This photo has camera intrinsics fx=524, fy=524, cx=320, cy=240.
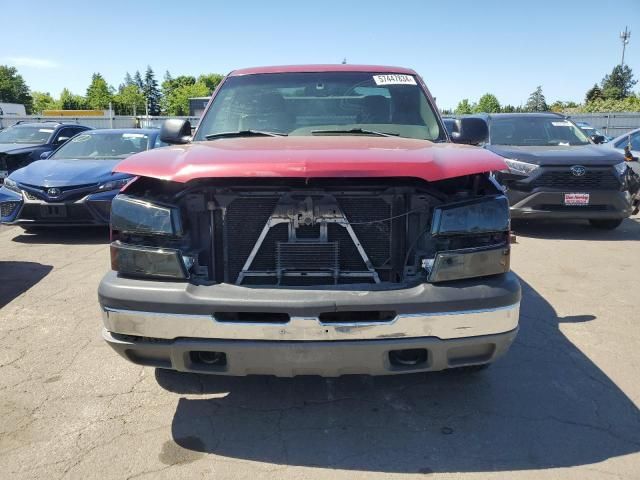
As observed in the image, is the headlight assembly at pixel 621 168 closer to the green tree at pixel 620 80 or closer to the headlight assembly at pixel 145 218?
the headlight assembly at pixel 145 218

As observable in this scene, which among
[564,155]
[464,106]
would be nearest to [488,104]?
[464,106]

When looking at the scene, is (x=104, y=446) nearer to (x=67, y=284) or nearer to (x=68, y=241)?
(x=67, y=284)

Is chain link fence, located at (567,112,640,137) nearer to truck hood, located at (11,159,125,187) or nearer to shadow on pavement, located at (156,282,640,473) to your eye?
truck hood, located at (11,159,125,187)

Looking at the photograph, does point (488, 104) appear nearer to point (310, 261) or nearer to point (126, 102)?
point (126, 102)

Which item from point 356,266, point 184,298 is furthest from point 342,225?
point 184,298

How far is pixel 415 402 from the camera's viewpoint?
301 centimetres

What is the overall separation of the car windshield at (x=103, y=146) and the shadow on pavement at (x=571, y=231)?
621 centimetres

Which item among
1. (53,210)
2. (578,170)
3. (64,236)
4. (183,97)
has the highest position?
(183,97)

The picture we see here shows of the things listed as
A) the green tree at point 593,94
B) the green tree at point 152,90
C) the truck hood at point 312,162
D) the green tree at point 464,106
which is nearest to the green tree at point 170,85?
the green tree at point 152,90

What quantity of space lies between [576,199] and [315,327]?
20.7 ft

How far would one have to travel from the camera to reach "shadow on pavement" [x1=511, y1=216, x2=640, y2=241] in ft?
25.3

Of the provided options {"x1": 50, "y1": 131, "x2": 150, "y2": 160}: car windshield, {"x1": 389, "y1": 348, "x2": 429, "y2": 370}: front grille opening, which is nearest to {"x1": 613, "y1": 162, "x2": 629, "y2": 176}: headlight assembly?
{"x1": 389, "y1": 348, "x2": 429, "y2": 370}: front grille opening

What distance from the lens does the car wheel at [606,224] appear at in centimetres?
804

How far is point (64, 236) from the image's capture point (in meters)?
7.70
